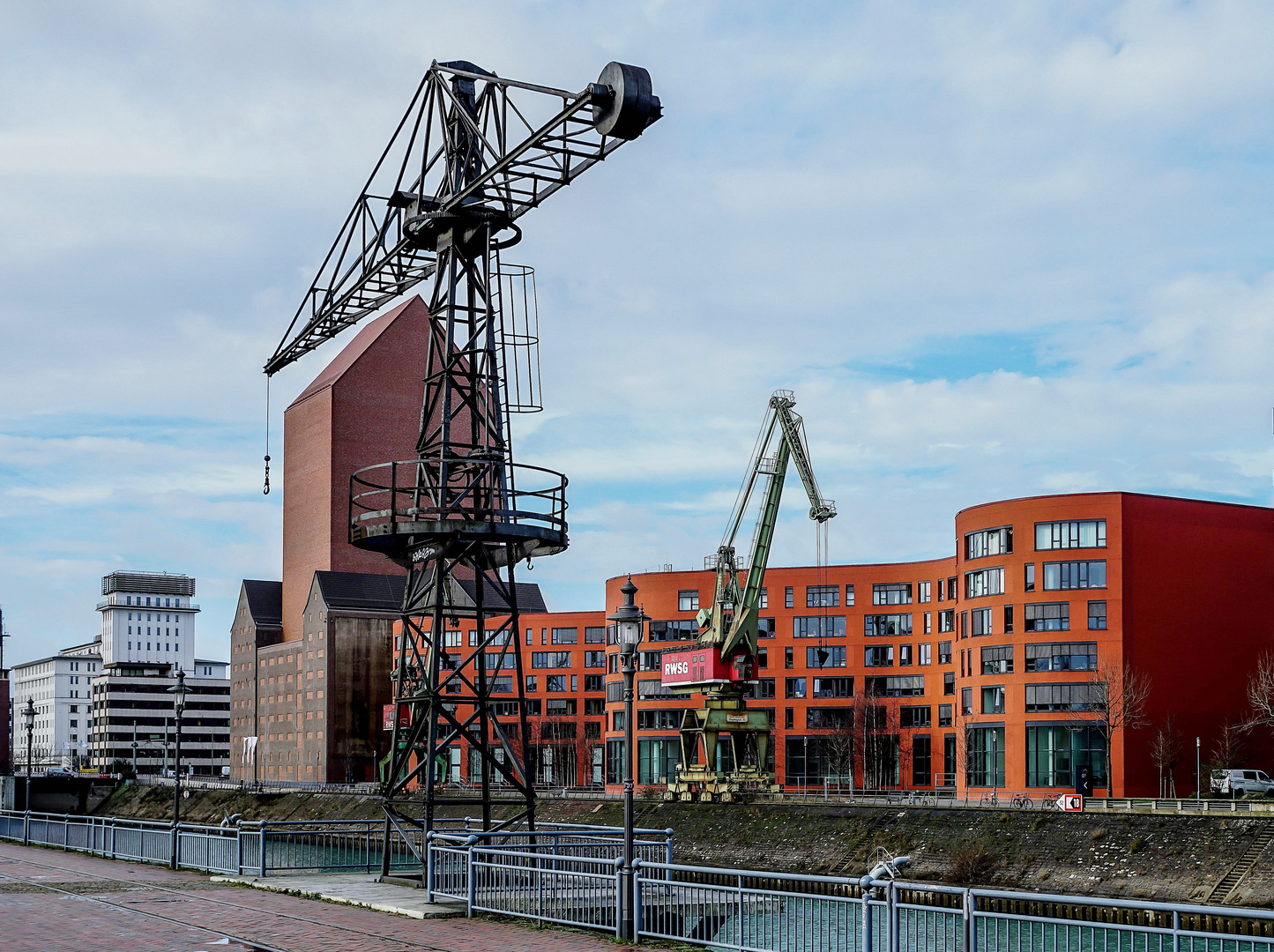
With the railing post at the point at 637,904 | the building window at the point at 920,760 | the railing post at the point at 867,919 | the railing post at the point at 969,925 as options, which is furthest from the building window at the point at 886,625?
the railing post at the point at 969,925

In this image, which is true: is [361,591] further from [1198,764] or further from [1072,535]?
[1198,764]

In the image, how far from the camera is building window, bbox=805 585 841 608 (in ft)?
326

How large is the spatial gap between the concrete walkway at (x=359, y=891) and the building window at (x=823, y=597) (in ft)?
236

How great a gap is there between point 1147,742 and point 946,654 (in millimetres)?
21684

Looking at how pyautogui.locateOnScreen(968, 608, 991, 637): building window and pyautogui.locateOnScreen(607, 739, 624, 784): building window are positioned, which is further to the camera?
pyautogui.locateOnScreen(607, 739, 624, 784): building window

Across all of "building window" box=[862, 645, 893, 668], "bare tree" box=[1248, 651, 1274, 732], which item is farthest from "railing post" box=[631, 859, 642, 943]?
"building window" box=[862, 645, 893, 668]

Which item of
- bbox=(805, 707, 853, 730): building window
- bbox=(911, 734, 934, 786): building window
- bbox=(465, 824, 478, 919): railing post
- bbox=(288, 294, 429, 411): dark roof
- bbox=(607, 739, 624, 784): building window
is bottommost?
bbox=(607, 739, 624, 784): building window

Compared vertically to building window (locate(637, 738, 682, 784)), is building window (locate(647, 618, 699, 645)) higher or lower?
higher

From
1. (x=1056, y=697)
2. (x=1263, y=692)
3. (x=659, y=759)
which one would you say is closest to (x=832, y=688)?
(x=659, y=759)

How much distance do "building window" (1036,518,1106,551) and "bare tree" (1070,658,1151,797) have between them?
6315 millimetres

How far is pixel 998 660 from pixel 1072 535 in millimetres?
8222

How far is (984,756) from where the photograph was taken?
7988cm

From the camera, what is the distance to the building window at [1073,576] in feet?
249

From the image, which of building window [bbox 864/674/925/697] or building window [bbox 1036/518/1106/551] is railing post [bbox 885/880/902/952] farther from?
building window [bbox 864/674/925/697]
